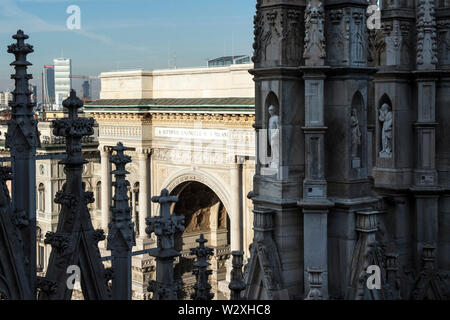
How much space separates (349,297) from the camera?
8477 mm

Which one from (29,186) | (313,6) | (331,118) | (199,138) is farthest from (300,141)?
(199,138)

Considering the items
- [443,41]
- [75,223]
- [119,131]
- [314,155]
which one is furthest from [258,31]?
[119,131]

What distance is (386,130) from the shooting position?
11.3m

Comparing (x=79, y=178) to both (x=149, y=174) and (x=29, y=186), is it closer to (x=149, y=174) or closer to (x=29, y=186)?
(x=29, y=186)

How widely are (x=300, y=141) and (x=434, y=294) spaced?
3627 millimetres

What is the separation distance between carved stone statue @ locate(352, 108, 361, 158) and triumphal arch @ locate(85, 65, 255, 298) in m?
40.0

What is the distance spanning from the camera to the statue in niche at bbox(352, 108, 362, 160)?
8695mm

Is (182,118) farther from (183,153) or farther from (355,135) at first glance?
(355,135)

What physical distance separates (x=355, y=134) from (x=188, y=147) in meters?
50.0

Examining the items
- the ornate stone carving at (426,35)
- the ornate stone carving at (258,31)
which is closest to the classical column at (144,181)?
the ornate stone carving at (426,35)

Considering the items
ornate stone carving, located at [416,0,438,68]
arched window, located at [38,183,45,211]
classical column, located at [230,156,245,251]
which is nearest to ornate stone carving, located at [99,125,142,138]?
arched window, located at [38,183,45,211]

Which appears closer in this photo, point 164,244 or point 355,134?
point 164,244

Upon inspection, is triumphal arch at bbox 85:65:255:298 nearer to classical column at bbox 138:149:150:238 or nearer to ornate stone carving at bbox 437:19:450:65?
classical column at bbox 138:149:150:238

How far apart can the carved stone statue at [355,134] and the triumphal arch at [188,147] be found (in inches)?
1575
